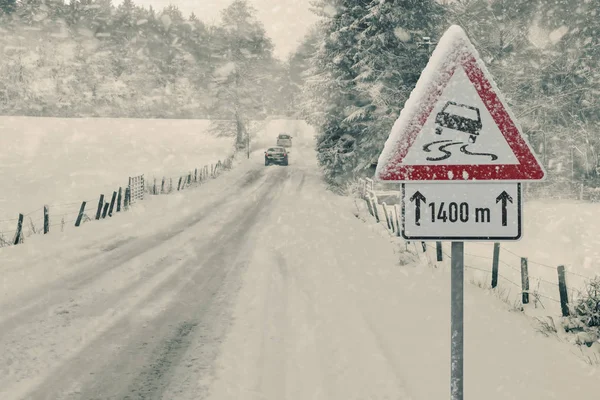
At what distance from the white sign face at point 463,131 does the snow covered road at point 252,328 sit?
2.71 metres

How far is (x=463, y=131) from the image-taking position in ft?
8.79

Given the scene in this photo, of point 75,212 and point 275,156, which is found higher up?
point 275,156

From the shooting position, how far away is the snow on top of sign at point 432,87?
2.67 metres

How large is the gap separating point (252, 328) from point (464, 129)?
15.0 ft

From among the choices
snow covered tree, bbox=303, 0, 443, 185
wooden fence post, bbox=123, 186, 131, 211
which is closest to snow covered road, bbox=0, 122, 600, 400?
wooden fence post, bbox=123, 186, 131, 211

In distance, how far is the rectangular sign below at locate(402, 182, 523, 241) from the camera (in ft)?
8.70

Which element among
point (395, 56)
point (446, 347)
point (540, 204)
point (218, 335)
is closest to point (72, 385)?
point (218, 335)

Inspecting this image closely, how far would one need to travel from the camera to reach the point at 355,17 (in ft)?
80.6

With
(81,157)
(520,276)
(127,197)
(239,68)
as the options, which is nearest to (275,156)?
(239,68)

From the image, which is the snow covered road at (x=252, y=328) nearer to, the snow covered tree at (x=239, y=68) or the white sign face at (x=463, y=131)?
the white sign face at (x=463, y=131)

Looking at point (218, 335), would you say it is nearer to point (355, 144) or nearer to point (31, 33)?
point (355, 144)

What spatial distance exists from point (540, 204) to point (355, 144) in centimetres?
1141

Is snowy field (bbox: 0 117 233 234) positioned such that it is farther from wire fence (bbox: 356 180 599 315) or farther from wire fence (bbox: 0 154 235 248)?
wire fence (bbox: 356 180 599 315)

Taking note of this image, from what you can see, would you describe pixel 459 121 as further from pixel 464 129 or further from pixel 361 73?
pixel 361 73
